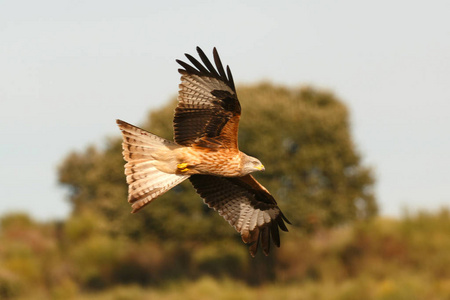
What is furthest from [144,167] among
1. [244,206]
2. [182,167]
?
[244,206]

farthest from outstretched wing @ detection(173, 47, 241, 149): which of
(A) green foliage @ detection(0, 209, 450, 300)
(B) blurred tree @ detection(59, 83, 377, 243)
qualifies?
(B) blurred tree @ detection(59, 83, 377, 243)

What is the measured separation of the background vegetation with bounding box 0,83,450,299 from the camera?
32.2 meters

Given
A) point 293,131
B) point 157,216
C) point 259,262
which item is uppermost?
point 293,131

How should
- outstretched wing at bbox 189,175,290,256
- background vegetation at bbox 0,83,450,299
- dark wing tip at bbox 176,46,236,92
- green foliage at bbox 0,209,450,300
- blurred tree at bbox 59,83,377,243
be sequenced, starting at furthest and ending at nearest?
blurred tree at bbox 59,83,377,243 → background vegetation at bbox 0,83,450,299 → green foliage at bbox 0,209,450,300 → outstretched wing at bbox 189,175,290,256 → dark wing tip at bbox 176,46,236,92

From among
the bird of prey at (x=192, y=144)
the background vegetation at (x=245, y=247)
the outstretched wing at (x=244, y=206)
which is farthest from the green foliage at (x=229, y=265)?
Answer: the bird of prey at (x=192, y=144)

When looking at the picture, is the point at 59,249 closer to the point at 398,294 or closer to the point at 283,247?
the point at 283,247

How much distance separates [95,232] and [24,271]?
5914 millimetres

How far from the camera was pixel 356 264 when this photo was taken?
3288cm

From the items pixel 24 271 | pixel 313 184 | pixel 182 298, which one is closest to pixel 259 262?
pixel 313 184

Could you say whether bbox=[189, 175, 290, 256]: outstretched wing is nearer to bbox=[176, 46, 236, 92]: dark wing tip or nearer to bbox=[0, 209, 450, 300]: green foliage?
bbox=[176, 46, 236, 92]: dark wing tip

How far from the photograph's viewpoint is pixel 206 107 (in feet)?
36.6

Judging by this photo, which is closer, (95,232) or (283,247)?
(283,247)

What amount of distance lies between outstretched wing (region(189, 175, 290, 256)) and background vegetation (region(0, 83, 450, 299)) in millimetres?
17163

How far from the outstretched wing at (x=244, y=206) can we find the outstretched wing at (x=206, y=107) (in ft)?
5.64
